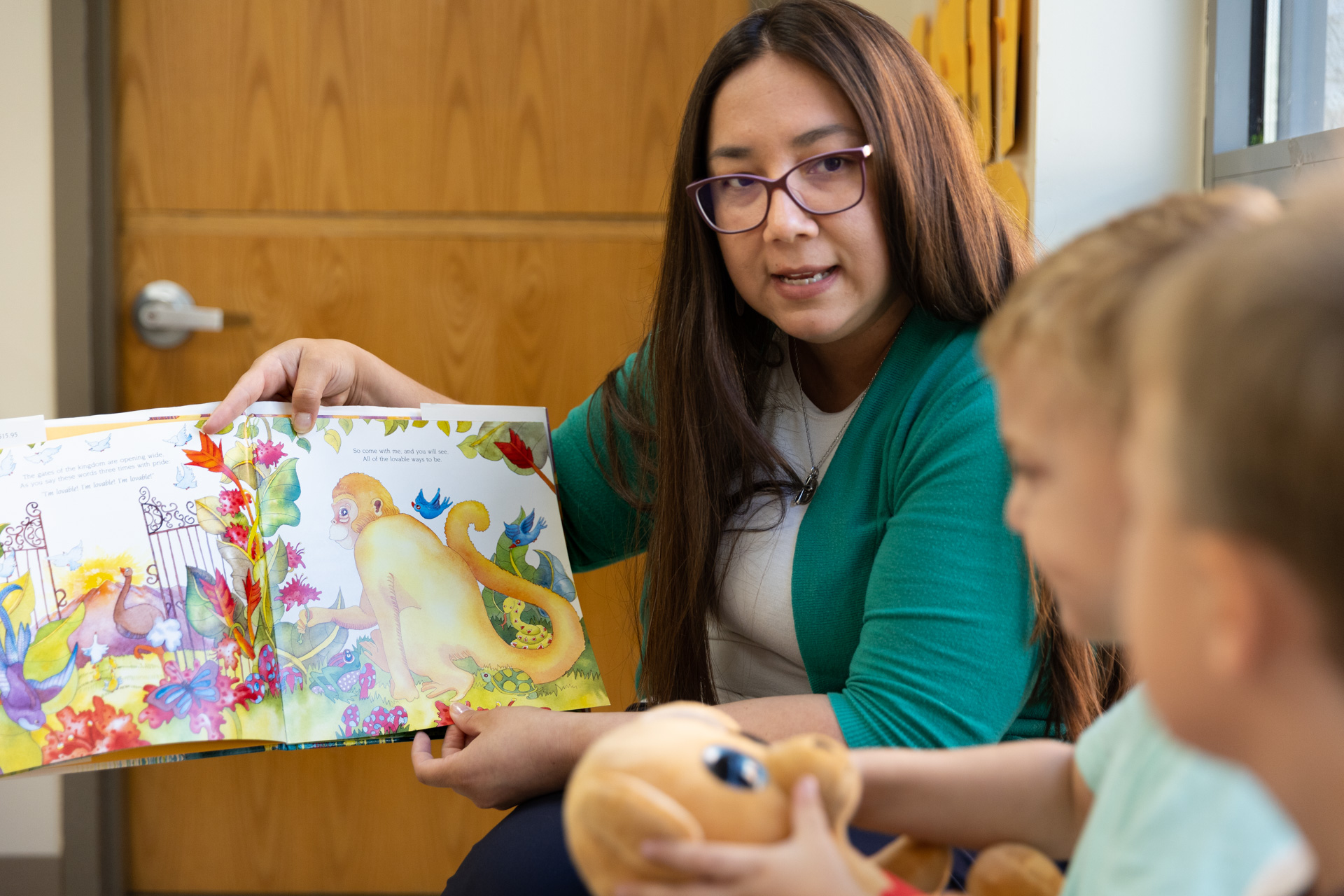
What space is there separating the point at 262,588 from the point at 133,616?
97 mm

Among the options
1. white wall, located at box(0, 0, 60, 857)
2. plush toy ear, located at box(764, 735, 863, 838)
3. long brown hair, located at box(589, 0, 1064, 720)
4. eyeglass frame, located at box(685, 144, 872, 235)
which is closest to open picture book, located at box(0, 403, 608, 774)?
long brown hair, located at box(589, 0, 1064, 720)

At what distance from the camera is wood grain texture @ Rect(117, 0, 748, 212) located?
1.54 meters

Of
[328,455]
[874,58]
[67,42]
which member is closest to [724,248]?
[874,58]

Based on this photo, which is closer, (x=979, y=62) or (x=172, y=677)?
(x=172, y=677)

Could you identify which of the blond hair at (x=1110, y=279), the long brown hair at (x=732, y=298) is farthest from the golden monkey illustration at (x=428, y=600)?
the blond hair at (x=1110, y=279)

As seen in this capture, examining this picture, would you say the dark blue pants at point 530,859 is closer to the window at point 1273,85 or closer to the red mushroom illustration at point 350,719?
the red mushroom illustration at point 350,719

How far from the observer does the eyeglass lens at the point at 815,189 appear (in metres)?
0.87

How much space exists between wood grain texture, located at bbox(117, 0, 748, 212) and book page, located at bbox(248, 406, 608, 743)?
74cm

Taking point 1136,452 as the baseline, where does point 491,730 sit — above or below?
below

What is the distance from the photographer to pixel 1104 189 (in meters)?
1.16

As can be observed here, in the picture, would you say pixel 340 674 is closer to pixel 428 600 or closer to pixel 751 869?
pixel 428 600

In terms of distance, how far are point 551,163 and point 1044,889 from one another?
1339 millimetres

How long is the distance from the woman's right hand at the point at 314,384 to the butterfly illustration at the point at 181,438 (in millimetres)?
16

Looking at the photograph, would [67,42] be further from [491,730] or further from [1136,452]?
[1136,452]
